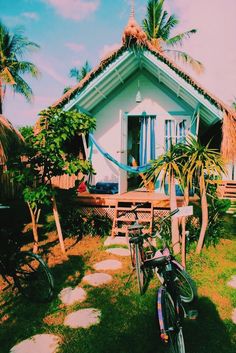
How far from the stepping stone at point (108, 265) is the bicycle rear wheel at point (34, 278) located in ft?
3.91

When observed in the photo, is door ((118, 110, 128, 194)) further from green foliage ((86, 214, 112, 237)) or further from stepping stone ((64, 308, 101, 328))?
stepping stone ((64, 308, 101, 328))

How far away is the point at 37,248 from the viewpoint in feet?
19.0

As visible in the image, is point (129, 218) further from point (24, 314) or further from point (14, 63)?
point (14, 63)

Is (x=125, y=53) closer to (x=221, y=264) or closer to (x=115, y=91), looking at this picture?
(x=115, y=91)

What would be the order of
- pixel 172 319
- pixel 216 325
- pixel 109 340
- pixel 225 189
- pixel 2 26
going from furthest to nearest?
pixel 2 26 → pixel 225 189 → pixel 216 325 → pixel 109 340 → pixel 172 319

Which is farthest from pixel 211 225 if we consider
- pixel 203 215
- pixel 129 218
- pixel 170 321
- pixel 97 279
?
pixel 170 321

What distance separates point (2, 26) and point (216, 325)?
2320 centimetres

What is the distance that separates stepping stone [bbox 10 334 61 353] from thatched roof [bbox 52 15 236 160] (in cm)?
523

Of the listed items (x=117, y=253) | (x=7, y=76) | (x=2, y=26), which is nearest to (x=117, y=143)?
(x=117, y=253)

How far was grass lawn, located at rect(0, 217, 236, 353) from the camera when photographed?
293cm

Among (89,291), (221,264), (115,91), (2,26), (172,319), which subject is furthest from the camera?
(2,26)

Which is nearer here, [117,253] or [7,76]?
[117,253]

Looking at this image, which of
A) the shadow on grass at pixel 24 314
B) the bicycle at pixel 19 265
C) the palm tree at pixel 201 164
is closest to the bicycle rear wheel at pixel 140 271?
the shadow on grass at pixel 24 314

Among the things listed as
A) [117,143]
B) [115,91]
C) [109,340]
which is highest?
[115,91]
